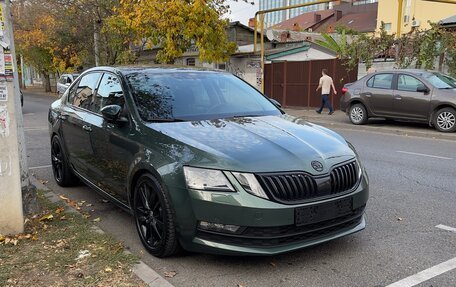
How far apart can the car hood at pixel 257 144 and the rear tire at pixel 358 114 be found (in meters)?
9.77

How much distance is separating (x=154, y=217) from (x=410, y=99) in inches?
405

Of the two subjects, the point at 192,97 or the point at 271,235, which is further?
the point at 192,97

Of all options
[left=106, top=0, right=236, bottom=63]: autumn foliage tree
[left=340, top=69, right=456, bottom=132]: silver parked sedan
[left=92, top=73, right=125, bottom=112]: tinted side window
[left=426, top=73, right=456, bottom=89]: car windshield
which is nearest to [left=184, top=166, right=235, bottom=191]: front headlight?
[left=92, top=73, right=125, bottom=112]: tinted side window

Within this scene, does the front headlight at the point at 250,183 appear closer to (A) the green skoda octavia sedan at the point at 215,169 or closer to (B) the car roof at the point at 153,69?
(A) the green skoda octavia sedan at the point at 215,169

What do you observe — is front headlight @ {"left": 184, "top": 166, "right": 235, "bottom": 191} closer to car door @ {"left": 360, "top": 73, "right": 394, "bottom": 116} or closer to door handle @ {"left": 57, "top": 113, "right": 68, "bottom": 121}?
door handle @ {"left": 57, "top": 113, "right": 68, "bottom": 121}

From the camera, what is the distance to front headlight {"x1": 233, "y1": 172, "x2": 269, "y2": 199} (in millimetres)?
3299

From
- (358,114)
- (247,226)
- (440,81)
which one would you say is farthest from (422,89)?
(247,226)

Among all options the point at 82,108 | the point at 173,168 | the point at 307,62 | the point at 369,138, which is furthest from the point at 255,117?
the point at 307,62

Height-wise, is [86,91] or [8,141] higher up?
[86,91]

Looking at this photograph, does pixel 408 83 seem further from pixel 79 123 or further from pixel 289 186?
pixel 289 186

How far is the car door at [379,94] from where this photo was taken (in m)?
12.8

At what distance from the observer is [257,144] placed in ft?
12.0

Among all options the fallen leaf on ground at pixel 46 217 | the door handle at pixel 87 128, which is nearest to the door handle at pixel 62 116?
the door handle at pixel 87 128

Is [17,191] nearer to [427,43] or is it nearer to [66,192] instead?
[66,192]
